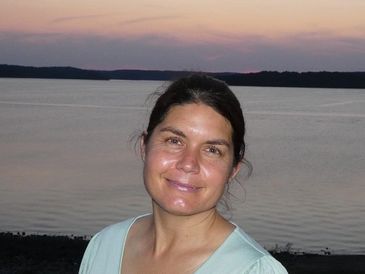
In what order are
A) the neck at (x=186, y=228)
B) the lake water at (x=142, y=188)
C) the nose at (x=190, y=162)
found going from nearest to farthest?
the nose at (x=190, y=162), the neck at (x=186, y=228), the lake water at (x=142, y=188)

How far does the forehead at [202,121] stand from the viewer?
7.64ft

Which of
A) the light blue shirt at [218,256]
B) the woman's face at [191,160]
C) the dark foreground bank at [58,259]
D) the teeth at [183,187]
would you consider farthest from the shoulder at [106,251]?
the dark foreground bank at [58,259]

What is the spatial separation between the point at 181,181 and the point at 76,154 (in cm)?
5774

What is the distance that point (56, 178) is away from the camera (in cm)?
4203

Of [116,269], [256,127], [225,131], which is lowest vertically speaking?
[256,127]

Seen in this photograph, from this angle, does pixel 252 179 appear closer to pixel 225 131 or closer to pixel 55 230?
pixel 55 230

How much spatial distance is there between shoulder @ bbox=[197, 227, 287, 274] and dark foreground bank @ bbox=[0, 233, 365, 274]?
12.6 m

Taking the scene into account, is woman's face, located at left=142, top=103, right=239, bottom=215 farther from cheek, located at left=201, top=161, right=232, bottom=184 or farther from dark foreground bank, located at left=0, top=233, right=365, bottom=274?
dark foreground bank, located at left=0, top=233, right=365, bottom=274

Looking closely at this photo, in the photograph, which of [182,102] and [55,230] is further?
[55,230]

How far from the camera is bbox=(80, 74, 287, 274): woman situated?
2.32 metres

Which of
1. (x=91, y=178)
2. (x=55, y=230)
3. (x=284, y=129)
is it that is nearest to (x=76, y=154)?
(x=91, y=178)

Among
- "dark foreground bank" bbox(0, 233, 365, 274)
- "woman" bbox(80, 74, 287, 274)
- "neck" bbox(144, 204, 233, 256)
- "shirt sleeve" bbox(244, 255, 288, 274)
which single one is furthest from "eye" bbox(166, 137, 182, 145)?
"dark foreground bank" bbox(0, 233, 365, 274)

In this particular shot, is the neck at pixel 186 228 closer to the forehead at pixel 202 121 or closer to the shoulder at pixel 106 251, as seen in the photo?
the shoulder at pixel 106 251

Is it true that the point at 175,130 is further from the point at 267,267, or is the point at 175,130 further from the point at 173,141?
the point at 267,267
